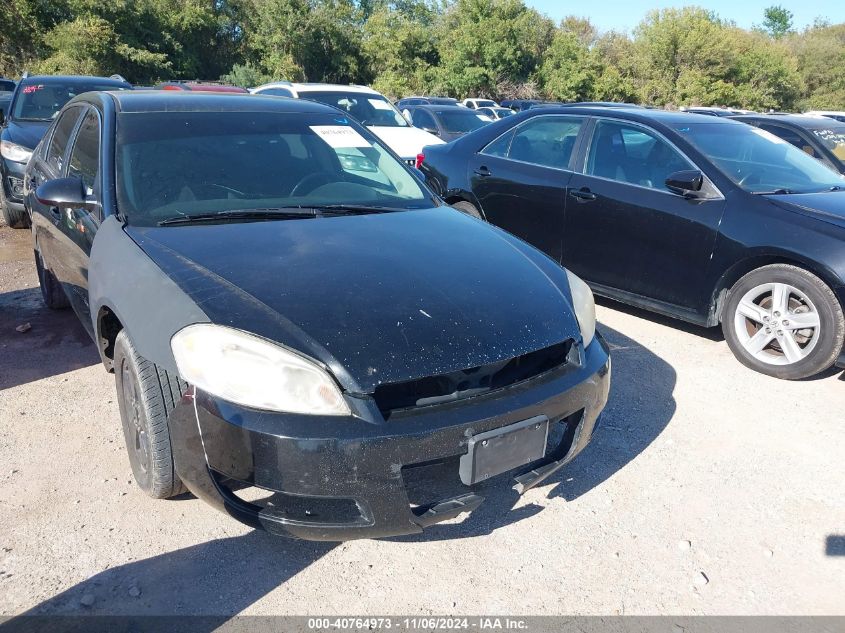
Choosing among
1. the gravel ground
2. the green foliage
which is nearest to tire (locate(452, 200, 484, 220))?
the gravel ground

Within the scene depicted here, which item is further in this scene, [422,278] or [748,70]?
[748,70]

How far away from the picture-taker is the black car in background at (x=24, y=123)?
7.20 metres

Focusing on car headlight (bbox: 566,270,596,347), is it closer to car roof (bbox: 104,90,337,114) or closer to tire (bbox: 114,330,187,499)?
tire (bbox: 114,330,187,499)

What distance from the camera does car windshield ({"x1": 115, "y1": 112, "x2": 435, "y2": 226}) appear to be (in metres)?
3.12

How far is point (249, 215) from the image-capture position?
3.10m

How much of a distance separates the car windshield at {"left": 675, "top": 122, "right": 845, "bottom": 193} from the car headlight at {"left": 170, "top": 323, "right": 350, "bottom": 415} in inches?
143

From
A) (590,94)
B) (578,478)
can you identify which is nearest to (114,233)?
(578,478)

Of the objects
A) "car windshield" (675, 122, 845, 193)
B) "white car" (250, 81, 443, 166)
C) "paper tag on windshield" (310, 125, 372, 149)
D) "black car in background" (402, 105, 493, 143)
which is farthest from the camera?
"black car in background" (402, 105, 493, 143)

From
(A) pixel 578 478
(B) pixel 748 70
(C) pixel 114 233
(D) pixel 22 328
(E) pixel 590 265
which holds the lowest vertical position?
(D) pixel 22 328

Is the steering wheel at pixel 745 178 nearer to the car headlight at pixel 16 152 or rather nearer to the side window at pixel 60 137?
the side window at pixel 60 137

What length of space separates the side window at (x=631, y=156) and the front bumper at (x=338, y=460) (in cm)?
316

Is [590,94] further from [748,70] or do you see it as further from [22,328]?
[22,328]

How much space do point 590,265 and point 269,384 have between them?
3.60 m

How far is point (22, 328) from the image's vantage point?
471 centimetres
